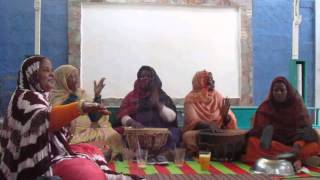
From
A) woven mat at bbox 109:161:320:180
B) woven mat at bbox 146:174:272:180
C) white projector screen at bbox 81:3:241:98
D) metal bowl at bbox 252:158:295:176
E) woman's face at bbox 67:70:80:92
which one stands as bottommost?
woven mat at bbox 109:161:320:180

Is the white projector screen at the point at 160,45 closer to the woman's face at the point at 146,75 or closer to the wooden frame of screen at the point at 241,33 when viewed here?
the wooden frame of screen at the point at 241,33

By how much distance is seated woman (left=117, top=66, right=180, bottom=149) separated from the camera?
17.8 feet

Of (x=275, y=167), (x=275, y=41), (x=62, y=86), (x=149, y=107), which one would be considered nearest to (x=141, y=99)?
(x=149, y=107)

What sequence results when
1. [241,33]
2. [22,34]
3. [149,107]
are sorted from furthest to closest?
[241,33]
[22,34]
[149,107]

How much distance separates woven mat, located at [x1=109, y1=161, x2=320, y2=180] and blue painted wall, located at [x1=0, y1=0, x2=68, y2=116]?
10.8ft

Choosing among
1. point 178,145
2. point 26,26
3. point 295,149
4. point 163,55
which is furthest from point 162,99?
point 26,26

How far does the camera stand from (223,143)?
16.5ft

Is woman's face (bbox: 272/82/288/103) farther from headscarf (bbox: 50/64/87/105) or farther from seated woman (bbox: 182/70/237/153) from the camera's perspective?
headscarf (bbox: 50/64/87/105)

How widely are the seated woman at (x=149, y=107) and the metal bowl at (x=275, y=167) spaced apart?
1267 mm

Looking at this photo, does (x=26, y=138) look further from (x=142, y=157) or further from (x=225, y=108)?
(x=225, y=108)

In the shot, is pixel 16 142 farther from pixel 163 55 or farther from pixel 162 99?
pixel 163 55

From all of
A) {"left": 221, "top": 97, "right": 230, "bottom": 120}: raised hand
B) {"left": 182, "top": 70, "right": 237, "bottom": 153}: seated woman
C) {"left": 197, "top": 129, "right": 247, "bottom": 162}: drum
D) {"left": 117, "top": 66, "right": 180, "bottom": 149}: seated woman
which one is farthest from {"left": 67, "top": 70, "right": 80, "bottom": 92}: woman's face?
{"left": 221, "top": 97, "right": 230, "bottom": 120}: raised hand

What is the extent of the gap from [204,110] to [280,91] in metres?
1.06

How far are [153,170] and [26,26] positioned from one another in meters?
4.05
